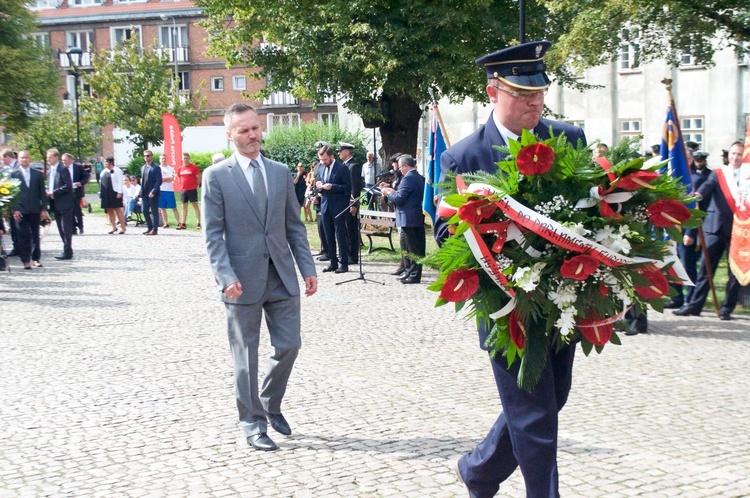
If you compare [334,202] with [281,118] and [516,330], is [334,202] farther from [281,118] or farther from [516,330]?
[281,118]

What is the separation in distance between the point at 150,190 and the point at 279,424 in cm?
1920

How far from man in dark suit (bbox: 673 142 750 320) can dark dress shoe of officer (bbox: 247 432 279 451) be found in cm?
733

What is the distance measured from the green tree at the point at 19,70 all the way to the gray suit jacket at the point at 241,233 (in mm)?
40292

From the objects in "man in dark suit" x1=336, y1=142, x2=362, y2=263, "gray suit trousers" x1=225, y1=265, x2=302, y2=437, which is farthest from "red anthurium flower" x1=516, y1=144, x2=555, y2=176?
"man in dark suit" x1=336, y1=142, x2=362, y2=263

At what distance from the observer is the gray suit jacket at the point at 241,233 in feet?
19.7

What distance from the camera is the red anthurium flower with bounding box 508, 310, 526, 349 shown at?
3775 millimetres

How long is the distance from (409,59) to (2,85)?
28338mm

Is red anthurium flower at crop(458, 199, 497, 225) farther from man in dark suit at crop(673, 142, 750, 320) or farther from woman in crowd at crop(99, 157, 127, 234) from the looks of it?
woman in crowd at crop(99, 157, 127, 234)

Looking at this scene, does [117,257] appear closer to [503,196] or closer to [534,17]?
[534,17]

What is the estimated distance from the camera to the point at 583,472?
5.34m

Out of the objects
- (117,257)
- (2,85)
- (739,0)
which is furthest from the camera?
(2,85)

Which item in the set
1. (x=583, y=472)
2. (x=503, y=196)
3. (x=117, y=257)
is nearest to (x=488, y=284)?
(x=503, y=196)

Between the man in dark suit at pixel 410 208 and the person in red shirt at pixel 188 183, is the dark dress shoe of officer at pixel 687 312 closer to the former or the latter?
the man in dark suit at pixel 410 208

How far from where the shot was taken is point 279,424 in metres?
6.23
